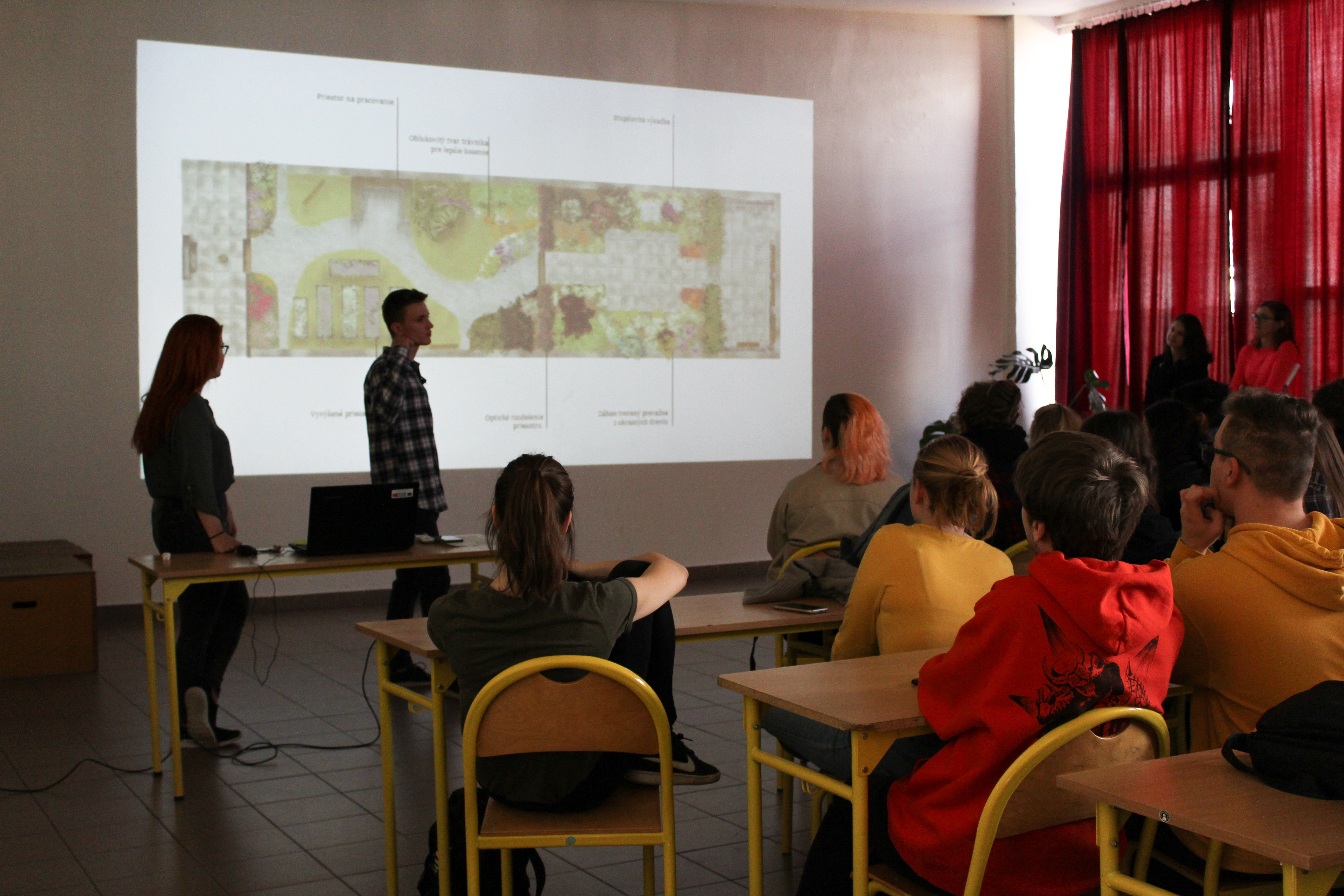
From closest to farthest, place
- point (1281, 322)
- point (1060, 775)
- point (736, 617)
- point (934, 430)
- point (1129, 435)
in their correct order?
point (1060, 775) → point (736, 617) → point (1129, 435) → point (1281, 322) → point (934, 430)

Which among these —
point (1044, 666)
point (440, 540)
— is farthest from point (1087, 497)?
point (440, 540)

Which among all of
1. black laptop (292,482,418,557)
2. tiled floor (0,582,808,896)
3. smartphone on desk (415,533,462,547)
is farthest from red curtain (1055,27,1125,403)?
black laptop (292,482,418,557)

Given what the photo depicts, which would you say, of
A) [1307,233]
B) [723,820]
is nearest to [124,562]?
[723,820]

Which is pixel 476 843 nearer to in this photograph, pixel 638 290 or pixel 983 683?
pixel 983 683

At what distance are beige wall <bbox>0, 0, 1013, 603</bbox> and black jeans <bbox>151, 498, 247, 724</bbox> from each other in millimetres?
2323

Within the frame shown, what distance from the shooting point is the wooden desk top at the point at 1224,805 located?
1.30 meters

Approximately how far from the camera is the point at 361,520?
3615 mm

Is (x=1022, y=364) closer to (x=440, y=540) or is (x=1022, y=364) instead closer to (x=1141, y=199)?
(x=1141, y=199)

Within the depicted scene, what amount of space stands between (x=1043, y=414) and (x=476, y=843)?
7.62 ft

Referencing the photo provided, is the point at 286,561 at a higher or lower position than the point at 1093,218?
lower

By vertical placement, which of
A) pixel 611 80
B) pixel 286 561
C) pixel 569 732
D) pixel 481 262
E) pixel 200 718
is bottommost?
pixel 200 718

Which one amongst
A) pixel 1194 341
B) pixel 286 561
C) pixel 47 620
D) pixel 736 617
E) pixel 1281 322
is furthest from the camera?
pixel 1194 341

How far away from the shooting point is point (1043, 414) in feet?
12.1

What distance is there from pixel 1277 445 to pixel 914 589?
2.25ft
